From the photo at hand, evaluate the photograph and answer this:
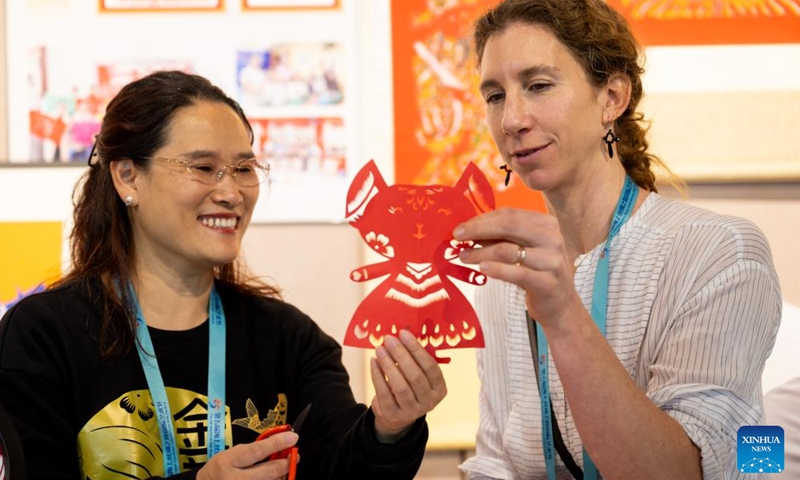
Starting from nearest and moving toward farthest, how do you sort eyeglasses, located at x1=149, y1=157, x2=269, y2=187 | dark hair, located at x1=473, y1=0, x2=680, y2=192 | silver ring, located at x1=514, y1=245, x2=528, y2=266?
silver ring, located at x1=514, y1=245, x2=528, y2=266
dark hair, located at x1=473, y1=0, x2=680, y2=192
eyeglasses, located at x1=149, y1=157, x2=269, y2=187

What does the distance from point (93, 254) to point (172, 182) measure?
0.25 m

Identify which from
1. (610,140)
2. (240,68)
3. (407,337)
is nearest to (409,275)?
(407,337)

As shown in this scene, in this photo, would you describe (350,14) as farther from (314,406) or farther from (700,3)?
(314,406)

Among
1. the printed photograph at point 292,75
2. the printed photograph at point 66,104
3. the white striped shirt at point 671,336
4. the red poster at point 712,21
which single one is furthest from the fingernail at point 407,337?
the red poster at point 712,21

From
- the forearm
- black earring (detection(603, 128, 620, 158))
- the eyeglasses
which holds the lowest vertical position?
the forearm

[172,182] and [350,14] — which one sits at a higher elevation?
[350,14]

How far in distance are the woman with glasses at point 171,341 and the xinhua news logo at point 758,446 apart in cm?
50

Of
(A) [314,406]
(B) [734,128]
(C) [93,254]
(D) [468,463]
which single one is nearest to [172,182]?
(C) [93,254]

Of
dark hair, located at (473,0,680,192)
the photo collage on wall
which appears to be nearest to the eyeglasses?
dark hair, located at (473,0,680,192)

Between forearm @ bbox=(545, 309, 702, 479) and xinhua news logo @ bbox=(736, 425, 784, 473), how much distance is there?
78mm

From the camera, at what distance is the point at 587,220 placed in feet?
5.29

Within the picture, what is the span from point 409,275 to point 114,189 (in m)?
0.79

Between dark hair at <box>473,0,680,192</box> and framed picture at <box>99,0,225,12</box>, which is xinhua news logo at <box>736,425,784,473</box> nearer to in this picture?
dark hair at <box>473,0,680,192</box>

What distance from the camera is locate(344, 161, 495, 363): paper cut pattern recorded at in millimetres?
1363
